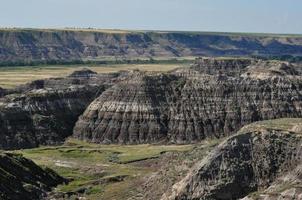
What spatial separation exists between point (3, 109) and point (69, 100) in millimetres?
21107

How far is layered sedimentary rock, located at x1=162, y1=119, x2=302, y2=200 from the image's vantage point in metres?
80.4

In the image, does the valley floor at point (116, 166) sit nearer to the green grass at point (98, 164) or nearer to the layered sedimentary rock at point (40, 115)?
the green grass at point (98, 164)

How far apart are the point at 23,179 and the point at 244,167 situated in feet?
110

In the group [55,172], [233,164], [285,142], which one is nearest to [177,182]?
[233,164]

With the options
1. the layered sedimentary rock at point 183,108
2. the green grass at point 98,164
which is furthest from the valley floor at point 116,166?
the layered sedimentary rock at point 183,108

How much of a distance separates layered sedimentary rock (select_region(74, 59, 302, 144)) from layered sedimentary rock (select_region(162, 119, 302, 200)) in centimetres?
7249

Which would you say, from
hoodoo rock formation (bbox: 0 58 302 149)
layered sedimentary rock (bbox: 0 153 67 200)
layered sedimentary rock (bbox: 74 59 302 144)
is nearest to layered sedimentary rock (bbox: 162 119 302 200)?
layered sedimentary rock (bbox: 0 153 67 200)

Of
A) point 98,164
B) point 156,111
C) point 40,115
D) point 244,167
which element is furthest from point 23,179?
point 40,115

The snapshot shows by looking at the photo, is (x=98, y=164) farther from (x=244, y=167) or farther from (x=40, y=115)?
(x=244, y=167)

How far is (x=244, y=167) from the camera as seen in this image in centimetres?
8225

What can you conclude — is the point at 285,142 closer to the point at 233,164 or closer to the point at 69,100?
the point at 233,164

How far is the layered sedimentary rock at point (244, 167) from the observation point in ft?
264

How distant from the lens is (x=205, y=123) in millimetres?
159750

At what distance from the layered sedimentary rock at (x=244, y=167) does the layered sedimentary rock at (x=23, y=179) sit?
20.6 meters
